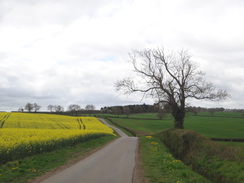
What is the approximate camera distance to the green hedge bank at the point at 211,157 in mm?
11994

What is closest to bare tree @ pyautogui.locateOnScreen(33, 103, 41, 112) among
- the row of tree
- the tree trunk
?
the row of tree

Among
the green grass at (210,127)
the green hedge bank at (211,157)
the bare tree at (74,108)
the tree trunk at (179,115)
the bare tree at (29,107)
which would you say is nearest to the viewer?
the green hedge bank at (211,157)

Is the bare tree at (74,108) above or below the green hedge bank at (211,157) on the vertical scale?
above

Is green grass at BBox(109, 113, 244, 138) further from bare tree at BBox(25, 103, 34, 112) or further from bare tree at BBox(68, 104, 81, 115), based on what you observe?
bare tree at BBox(25, 103, 34, 112)

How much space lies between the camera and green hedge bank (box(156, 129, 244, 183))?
1199cm

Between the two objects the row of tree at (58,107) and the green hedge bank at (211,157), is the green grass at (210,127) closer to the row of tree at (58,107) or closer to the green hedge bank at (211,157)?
the green hedge bank at (211,157)

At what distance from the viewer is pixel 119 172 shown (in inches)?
482

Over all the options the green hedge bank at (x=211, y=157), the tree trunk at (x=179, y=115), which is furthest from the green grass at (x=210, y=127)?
the green hedge bank at (x=211, y=157)

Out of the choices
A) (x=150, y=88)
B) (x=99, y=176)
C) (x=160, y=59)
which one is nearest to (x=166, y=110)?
(x=150, y=88)

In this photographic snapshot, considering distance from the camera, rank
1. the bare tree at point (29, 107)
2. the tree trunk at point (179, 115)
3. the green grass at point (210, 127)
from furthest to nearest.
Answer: the bare tree at point (29, 107) → the green grass at point (210, 127) → the tree trunk at point (179, 115)

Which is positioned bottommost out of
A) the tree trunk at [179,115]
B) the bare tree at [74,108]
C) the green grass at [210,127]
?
the green grass at [210,127]

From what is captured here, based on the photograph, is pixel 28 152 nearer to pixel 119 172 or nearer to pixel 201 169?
pixel 119 172

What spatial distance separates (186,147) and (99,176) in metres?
10.9

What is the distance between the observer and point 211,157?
1546cm
